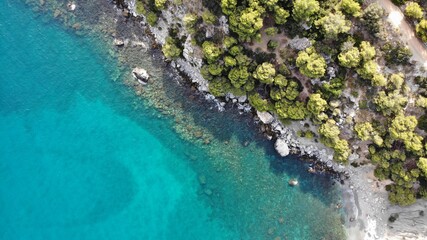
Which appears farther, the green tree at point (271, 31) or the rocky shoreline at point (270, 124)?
the rocky shoreline at point (270, 124)

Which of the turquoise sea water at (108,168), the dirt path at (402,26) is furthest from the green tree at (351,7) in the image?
the turquoise sea water at (108,168)

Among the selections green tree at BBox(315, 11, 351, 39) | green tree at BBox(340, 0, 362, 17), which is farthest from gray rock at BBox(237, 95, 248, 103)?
green tree at BBox(340, 0, 362, 17)

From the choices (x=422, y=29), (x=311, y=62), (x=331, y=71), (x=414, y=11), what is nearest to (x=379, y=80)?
(x=331, y=71)

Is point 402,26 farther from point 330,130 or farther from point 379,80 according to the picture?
point 330,130

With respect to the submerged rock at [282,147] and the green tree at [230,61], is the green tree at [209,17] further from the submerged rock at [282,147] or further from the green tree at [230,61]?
the submerged rock at [282,147]

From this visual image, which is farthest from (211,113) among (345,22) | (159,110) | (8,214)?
(8,214)

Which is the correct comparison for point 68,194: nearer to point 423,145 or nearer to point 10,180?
point 10,180

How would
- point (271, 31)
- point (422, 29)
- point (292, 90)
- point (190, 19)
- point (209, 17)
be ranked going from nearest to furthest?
point (422, 29)
point (271, 31)
point (209, 17)
point (190, 19)
point (292, 90)
